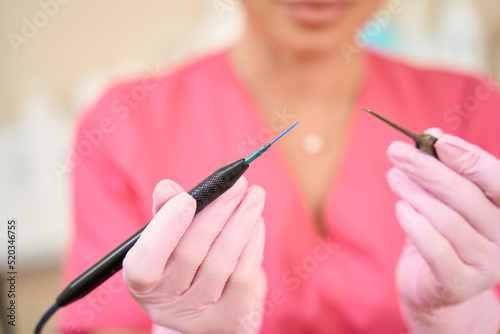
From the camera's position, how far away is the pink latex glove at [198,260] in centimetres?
32

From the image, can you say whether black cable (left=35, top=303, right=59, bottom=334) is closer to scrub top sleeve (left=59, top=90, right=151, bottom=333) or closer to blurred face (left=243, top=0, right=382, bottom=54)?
scrub top sleeve (left=59, top=90, right=151, bottom=333)

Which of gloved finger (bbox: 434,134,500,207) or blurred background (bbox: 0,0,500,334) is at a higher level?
blurred background (bbox: 0,0,500,334)

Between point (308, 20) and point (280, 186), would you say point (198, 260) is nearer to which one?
point (280, 186)

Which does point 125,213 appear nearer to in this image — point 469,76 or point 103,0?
point 103,0

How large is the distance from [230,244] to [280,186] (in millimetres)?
193

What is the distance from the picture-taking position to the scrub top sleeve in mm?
520

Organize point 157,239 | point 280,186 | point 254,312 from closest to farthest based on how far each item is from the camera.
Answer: point 157,239 → point 254,312 → point 280,186

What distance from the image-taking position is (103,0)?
57 centimetres

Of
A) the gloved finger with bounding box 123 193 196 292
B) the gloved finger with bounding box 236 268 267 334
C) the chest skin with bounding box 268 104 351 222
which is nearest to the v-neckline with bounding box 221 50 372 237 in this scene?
the chest skin with bounding box 268 104 351 222

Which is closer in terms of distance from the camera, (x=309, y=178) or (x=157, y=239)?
(x=157, y=239)

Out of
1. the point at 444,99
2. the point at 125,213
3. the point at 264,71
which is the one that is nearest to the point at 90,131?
the point at 125,213

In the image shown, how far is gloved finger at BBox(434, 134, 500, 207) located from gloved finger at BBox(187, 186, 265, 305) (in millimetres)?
164

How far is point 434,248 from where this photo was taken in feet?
1.26

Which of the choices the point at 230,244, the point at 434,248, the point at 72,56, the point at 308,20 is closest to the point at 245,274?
the point at 230,244
